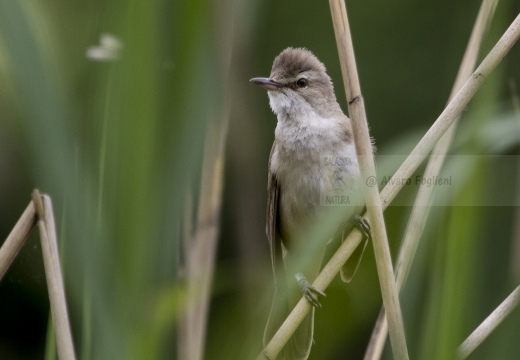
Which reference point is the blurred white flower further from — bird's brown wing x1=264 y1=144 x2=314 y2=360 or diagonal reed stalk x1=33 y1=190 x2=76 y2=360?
bird's brown wing x1=264 y1=144 x2=314 y2=360

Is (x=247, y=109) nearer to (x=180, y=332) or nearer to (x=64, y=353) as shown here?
(x=180, y=332)

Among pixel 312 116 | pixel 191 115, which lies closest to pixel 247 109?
pixel 312 116

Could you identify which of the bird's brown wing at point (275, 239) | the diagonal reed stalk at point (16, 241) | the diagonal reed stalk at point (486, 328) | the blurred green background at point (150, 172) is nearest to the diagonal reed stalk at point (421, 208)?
the blurred green background at point (150, 172)

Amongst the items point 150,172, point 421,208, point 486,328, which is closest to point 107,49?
point 150,172

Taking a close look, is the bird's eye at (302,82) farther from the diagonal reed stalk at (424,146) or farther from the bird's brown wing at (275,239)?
the diagonal reed stalk at (424,146)

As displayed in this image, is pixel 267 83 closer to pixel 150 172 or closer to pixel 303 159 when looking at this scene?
pixel 303 159
